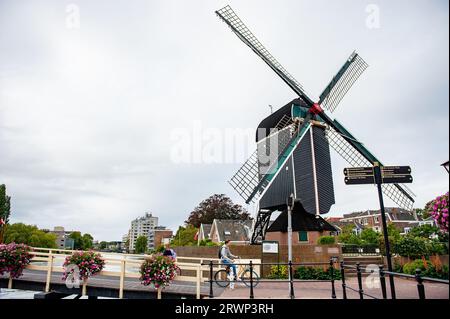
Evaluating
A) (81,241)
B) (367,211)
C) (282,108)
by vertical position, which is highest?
(282,108)

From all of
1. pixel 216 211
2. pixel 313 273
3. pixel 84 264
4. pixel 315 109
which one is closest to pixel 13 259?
pixel 84 264

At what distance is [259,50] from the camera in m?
21.3

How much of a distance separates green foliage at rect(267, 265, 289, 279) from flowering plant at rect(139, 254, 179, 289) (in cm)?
807

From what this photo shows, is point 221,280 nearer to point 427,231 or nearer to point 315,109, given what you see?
point 427,231

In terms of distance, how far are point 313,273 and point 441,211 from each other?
41.0 feet

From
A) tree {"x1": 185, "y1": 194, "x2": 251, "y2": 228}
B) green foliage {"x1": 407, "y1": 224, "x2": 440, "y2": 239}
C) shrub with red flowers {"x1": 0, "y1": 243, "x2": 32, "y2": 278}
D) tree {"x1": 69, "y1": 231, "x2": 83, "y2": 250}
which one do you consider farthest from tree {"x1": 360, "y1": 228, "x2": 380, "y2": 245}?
tree {"x1": 69, "y1": 231, "x2": 83, "y2": 250}

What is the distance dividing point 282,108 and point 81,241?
81182 millimetres

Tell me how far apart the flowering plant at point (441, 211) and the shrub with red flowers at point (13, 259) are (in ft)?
34.3

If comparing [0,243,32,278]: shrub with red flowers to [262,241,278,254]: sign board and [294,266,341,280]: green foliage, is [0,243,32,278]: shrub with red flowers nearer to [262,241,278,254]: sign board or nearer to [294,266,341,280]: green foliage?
[262,241,278,254]: sign board

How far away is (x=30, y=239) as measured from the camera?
3491 centimetres

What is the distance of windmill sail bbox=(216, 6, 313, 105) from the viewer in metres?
20.7


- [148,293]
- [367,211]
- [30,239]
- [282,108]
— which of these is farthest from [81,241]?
[148,293]

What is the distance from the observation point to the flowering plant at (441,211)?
3.25 meters
